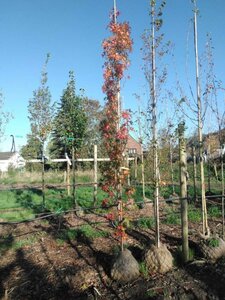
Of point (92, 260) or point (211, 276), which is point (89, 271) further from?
point (211, 276)

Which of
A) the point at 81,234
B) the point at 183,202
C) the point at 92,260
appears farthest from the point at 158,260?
the point at 81,234

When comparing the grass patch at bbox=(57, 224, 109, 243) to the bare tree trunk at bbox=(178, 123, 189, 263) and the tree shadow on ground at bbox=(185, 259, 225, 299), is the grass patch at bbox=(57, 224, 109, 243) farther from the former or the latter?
the tree shadow on ground at bbox=(185, 259, 225, 299)

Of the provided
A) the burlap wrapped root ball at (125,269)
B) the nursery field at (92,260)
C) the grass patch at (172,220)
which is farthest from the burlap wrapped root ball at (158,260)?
the grass patch at (172,220)

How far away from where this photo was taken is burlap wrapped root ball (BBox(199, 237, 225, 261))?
5.10 metres

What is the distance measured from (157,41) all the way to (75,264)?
13.3ft

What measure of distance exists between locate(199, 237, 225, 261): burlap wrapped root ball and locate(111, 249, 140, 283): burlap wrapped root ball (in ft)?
3.94

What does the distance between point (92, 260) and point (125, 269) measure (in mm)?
→ 929

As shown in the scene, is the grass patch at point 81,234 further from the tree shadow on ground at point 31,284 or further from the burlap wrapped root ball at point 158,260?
the burlap wrapped root ball at point 158,260

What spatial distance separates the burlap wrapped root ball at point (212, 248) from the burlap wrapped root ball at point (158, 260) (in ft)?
2.06

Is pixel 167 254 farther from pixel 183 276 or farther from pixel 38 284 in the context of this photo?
pixel 38 284

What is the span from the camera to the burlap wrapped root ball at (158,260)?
4.76 m

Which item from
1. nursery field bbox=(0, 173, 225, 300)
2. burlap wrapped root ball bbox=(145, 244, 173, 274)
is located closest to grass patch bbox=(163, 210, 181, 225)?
nursery field bbox=(0, 173, 225, 300)

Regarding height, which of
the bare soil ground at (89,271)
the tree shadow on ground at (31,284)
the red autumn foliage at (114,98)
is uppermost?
the red autumn foliage at (114,98)

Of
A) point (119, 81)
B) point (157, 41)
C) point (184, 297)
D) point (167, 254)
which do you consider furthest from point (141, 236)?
point (157, 41)
